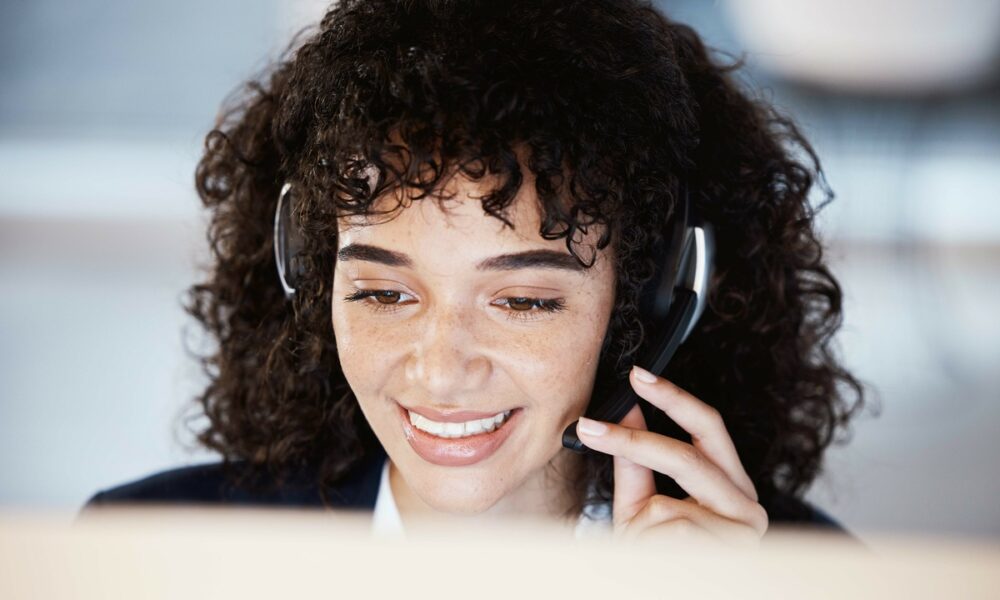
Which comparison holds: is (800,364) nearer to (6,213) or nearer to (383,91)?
(383,91)

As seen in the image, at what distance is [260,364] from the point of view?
4.50 feet

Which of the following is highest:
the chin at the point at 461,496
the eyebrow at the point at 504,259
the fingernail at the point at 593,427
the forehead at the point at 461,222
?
the forehead at the point at 461,222

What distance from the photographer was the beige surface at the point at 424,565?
33 centimetres

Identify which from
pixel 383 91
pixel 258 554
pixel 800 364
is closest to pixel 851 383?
pixel 800 364

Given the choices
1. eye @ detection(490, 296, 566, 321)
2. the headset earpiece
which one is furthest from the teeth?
the headset earpiece

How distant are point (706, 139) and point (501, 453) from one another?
43 cm

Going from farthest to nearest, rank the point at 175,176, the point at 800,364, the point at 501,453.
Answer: the point at 175,176 → the point at 800,364 → the point at 501,453

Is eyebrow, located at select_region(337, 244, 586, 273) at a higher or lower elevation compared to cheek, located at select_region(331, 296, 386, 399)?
higher

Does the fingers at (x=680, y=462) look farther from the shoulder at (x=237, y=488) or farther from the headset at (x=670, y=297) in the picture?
the shoulder at (x=237, y=488)

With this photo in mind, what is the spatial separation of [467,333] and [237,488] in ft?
1.87

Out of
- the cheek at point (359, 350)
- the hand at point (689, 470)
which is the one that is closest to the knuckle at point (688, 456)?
the hand at point (689, 470)

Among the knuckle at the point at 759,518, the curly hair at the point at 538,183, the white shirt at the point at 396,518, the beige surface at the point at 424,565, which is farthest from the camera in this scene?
the white shirt at the point at 396,518

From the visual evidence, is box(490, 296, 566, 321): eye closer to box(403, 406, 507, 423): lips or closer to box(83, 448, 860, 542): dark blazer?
box(403, 406, 507, 423): lips

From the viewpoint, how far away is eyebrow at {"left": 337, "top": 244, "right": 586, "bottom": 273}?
3.11 ft
